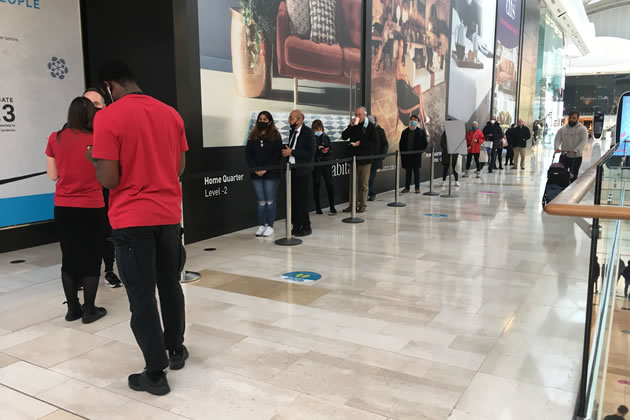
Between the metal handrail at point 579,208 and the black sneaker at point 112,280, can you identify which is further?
the black sneaker at point 112,280

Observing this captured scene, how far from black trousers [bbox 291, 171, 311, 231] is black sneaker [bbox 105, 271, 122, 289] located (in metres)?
2.63

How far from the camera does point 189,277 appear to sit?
15.9 feet

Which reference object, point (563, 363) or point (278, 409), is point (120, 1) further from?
point (563, 363)

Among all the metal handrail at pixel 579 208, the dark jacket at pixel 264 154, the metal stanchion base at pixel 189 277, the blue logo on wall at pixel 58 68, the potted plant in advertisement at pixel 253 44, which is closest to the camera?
the metal handrail at pixel 579 208

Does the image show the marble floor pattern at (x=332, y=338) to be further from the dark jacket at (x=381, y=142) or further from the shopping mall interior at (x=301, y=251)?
the dark jacket at (x=381, y=142)

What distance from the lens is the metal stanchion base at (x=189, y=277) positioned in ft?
15.7

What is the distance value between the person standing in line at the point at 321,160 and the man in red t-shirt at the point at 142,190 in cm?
545

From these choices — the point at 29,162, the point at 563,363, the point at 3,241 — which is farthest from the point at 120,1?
the point at 563,363

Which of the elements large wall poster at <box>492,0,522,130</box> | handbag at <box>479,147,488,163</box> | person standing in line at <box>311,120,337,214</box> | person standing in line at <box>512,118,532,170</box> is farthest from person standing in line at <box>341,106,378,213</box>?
large wall poster at <box>492,0,522,130</box>

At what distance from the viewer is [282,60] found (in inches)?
312

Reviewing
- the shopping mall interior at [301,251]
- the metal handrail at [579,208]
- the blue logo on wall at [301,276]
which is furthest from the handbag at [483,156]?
the metal handrail at [579,208]

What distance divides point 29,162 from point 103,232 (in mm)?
2837

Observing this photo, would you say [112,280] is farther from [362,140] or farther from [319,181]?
[362,140]

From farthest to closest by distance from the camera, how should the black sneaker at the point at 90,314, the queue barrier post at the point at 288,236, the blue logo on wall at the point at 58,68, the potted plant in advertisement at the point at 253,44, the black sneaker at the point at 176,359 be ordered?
the potted plant in advertisement at the point at 253,44 → the blue logo on wall at the point at 58,68 → the queue barrier post at the point at 288,236 → the black sneaker at the point at 90,314 → the black sneaker at the point at 176,359
